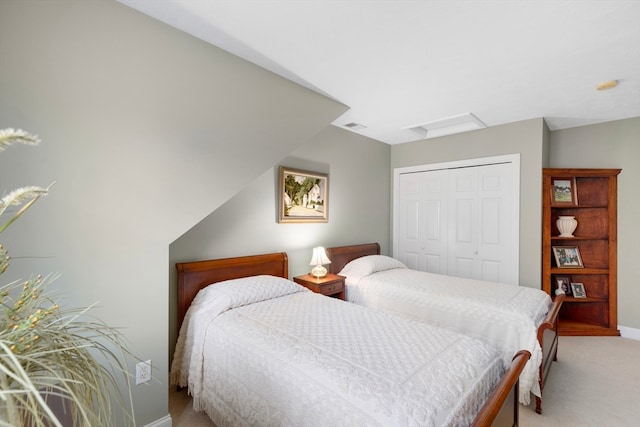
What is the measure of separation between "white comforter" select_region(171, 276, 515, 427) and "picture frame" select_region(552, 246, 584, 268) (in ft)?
8.92

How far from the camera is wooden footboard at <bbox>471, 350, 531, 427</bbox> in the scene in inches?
45.1

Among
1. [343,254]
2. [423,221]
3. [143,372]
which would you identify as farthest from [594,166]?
[143,372]

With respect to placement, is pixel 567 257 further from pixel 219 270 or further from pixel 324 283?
pixel 219 270

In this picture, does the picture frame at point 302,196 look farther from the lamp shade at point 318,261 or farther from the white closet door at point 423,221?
the white closet door at point 423,221

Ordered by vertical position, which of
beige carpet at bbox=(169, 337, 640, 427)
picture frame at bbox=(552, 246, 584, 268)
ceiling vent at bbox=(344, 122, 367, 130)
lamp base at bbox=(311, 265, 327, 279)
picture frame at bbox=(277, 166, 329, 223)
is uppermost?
ceiling vent at bbox=(344, 122, 367, 130)

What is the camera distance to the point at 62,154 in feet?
4.87

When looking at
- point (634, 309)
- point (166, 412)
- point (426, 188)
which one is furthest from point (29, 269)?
point (634, 309)

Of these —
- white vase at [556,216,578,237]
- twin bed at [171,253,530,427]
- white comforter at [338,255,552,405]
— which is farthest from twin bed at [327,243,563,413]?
white vase at [556,216,578,237]

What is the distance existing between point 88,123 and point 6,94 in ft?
0.99

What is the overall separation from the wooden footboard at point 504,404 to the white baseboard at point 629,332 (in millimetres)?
2966

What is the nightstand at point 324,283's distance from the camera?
116 inches

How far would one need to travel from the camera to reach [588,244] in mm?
3652

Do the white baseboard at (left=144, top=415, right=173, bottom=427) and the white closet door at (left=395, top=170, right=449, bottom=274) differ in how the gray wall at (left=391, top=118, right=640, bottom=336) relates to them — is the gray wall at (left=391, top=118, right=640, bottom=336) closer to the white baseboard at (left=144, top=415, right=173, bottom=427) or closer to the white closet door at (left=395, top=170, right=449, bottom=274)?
the white closet door at (left=395, top=170, right=449, bottom=274)

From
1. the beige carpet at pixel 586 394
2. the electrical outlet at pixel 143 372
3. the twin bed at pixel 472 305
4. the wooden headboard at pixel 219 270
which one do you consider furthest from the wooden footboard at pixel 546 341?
the electrical outlet at pixel 143 372
